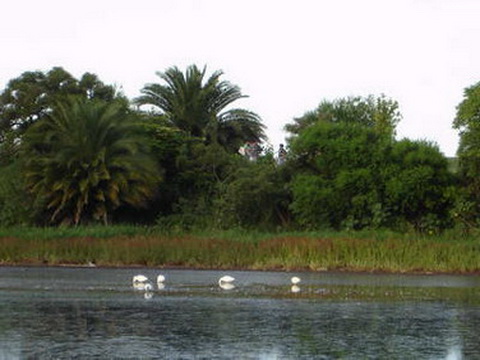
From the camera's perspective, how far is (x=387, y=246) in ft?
126

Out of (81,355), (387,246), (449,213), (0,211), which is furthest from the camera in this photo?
(0,211)

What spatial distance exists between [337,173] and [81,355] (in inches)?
1399

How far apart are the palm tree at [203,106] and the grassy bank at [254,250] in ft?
50.7

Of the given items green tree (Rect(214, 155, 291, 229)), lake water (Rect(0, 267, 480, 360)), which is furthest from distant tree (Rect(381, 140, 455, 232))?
lake water (Rect(0, 267, 480, 360))

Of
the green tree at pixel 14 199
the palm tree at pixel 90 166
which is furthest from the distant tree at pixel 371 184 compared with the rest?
the green tree at pixel 14 199

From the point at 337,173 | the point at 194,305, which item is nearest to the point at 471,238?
the point at 337,173

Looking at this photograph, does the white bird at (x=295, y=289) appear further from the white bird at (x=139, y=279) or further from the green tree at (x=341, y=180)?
the green tree at (x=341, y=180)

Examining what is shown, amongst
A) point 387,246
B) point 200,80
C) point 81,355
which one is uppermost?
point 200,80

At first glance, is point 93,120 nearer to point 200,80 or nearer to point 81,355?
point 200,80

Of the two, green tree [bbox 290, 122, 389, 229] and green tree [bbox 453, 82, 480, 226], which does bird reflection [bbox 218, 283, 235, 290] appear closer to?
green tree [bbox 290, 122, 389, 229]

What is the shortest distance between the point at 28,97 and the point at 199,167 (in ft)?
35.3

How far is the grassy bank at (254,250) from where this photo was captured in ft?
123

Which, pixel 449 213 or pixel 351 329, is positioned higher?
pixel 449 213

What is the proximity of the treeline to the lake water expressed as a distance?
15.9 metres
